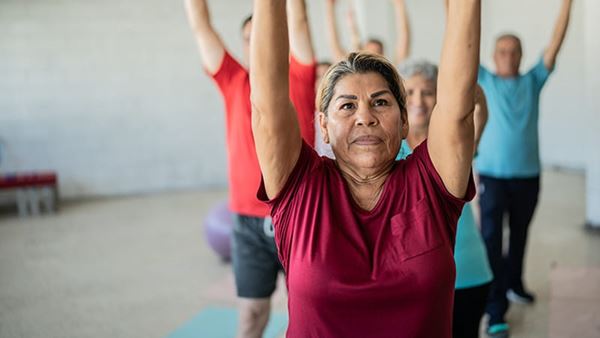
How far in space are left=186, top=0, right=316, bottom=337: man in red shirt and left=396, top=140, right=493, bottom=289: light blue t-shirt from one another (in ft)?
2.41

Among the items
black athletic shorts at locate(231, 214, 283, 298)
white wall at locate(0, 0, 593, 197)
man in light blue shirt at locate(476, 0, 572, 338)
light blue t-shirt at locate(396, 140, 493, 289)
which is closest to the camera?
light blue t-shirt at locate(396, 140, 493, 289)

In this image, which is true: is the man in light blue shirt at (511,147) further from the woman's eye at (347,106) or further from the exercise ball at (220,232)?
the woman's eye at (347,106)

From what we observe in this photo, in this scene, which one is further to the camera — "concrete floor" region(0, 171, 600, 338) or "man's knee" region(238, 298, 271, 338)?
"concrete floor" region(0, 171, 600, 338)

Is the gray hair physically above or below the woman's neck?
above

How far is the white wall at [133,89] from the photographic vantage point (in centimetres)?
741

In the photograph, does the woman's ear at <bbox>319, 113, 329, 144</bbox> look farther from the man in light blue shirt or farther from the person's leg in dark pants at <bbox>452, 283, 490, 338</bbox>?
the man in light blue shirt

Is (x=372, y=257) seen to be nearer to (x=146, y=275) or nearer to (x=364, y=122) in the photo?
(x=364, y=122)

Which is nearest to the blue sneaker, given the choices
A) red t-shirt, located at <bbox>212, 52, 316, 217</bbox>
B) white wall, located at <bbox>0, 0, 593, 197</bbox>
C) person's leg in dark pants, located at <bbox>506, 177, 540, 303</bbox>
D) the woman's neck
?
person's leg in dark pants, located at <bbox>506, 177, 540, 303</bbox>

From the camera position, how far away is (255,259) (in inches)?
94.4

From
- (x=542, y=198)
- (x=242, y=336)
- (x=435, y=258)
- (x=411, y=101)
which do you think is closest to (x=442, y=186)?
(x=435, y=258)

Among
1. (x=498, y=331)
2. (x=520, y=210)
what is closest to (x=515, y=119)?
(x=520, y=210)

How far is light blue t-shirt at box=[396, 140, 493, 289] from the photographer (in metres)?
1.90

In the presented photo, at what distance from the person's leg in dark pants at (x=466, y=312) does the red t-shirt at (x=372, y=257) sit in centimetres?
62

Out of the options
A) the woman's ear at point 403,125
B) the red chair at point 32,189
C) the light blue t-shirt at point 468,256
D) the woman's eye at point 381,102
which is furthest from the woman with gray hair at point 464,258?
the red chair at point 32,189
